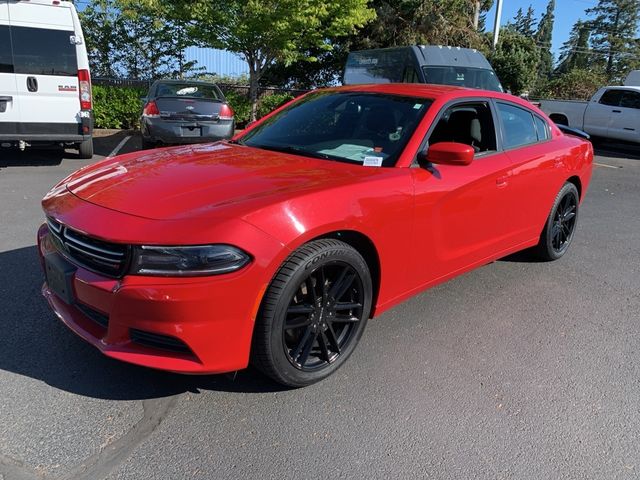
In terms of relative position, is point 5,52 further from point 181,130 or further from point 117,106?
point 117,106

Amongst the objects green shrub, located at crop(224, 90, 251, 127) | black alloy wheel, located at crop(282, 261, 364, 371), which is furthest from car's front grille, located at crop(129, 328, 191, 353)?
green shrub, located at crop(224, 90, 251, 127)

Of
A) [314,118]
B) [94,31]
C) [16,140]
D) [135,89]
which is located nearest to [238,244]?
[314,118]

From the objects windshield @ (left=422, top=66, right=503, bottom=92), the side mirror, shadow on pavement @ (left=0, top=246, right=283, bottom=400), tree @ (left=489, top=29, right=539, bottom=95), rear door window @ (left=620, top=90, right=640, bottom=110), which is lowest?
shadow on pavement @ (left=0, top=246, right=283, bottom=400)

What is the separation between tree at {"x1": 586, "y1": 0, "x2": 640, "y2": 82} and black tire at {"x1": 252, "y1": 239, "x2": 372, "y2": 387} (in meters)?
68.9

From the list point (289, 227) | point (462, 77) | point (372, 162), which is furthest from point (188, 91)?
point (289, 227)

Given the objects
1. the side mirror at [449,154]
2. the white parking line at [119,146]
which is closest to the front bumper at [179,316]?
the side mirror at [449,154]

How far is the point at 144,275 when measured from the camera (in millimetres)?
2273

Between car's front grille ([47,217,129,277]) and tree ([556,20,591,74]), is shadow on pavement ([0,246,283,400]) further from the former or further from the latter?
tree ([556,20,591,74])

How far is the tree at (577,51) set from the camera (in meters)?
66.2

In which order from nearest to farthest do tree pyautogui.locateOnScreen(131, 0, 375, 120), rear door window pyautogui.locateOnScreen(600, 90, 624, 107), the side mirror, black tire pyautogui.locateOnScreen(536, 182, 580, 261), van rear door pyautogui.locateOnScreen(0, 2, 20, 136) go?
the side mirror → black tire pyautogui.locateOnScreen(536, 182, 580, 261) → van rear door pyautogui.locateOnScreen(0, 2, 20, 136) → tree pyautogui.locateOnScreen(131, 0, 375, 120) → rear door window pyautogui.locateOnScreen(600, 90, 624, 107)

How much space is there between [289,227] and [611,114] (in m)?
14.1

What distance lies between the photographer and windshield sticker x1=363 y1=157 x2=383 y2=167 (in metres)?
3.12

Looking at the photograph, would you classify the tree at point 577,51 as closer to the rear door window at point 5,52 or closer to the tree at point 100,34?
the tree at point 100,34

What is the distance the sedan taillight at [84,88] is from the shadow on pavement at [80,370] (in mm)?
5999
